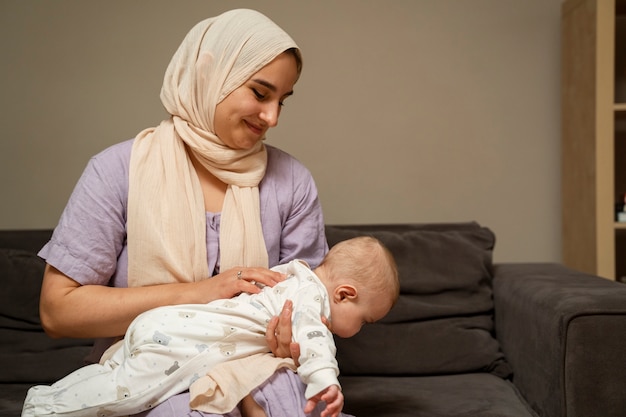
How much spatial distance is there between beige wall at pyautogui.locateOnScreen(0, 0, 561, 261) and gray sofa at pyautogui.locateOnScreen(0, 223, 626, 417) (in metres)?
0.48

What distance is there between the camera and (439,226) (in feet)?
8.00

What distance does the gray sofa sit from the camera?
1880 millimetres

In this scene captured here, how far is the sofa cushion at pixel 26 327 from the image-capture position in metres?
2.17

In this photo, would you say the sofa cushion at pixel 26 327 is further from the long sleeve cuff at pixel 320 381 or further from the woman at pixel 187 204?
the long sleeve cuff at pixel 320 381

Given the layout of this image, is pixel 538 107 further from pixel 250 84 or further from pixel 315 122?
pixel 250 84

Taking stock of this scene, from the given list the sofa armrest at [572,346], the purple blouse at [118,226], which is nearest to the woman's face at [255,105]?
the purple blouse at [118,226]

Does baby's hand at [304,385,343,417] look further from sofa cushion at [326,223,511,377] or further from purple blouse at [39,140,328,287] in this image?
sofa cushion at [326,223,511,377]

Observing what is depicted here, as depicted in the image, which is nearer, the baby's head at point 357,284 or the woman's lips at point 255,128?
the baby's head at point 357,284

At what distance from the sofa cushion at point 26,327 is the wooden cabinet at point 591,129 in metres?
1.78

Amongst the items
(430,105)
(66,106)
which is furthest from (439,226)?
(66,106)

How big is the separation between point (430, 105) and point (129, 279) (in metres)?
1.56

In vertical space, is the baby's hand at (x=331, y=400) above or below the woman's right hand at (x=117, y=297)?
below

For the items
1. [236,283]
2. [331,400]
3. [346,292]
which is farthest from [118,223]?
[331,400]

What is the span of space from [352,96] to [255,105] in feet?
3.91
